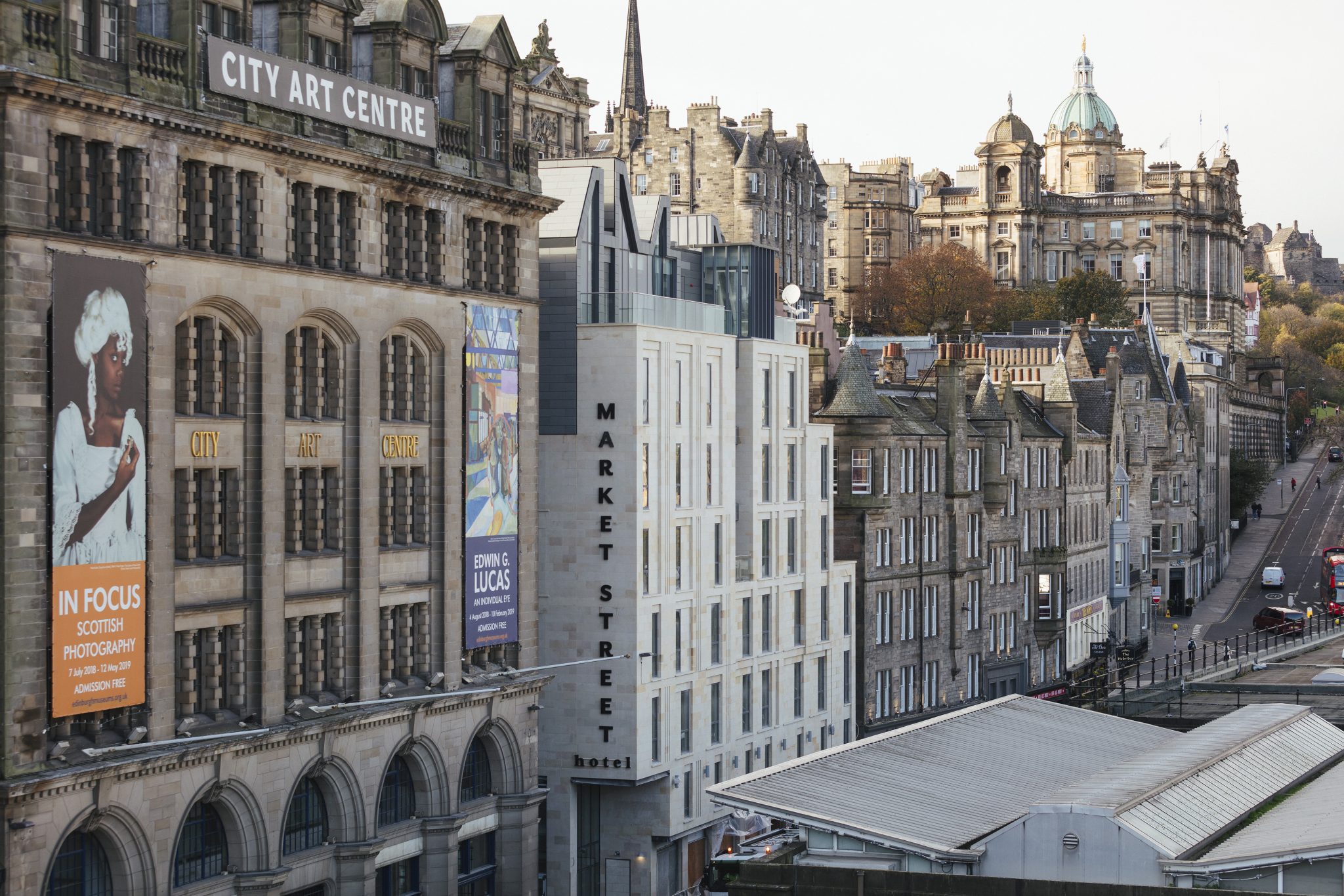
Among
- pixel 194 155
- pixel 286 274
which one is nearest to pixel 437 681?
pixel 286 274

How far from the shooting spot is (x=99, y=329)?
139 feet

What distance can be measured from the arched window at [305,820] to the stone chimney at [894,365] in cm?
5205

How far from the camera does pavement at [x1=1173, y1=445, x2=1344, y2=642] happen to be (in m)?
133

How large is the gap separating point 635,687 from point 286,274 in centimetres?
1974

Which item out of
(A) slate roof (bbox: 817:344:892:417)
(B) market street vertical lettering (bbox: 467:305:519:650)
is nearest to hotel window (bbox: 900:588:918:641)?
(A) slate roof (bbox: 817:344:892:417)

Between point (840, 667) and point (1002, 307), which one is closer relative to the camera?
point (840, 667)

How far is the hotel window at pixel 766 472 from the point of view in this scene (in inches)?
2862

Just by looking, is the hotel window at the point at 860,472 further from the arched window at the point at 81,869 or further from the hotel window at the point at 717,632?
the arched window at the point at 81,869

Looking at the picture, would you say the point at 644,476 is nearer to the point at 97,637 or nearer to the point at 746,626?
the point at 746,626

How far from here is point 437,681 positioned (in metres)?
54.3

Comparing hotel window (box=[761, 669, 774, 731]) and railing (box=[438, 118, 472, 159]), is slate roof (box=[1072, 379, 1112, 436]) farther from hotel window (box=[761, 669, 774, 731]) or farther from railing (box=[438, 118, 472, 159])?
railing (box=[438, 118, 472, 159])

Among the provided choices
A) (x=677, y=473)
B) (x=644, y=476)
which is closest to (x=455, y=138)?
(x=644, y=476)

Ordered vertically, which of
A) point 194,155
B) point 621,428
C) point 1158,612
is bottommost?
point 1158,612

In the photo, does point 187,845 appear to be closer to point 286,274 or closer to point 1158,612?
point 286,274
